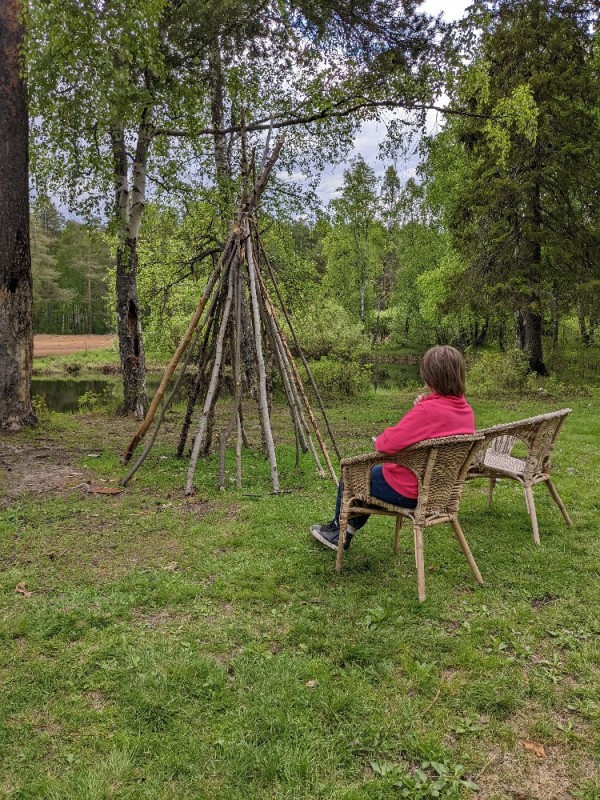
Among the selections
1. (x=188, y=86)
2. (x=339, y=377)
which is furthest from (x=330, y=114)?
(x=339, y=377)

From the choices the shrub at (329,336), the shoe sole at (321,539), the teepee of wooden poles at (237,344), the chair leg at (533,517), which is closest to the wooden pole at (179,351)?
the teepee of wooden poles at (237,344)

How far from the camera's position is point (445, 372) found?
3.79m

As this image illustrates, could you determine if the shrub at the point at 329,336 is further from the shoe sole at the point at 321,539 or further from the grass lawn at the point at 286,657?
the shoe sole at the point at 321,539

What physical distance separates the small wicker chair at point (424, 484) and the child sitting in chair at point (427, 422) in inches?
2.3

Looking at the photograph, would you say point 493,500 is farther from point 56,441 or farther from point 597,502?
point 56,441

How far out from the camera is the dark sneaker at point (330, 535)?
4.31 meters

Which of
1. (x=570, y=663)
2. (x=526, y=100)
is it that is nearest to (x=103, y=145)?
(x=526, y=100)

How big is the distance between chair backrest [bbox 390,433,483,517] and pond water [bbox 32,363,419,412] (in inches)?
517

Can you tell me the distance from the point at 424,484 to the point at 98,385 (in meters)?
23.6

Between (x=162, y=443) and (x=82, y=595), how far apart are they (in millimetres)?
4978

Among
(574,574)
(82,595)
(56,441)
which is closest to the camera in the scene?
(82,595)

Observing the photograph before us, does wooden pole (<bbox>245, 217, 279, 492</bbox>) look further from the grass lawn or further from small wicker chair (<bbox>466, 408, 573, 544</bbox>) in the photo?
small wicker chair (<bbox>466, 408, 573, 544</bbox>)

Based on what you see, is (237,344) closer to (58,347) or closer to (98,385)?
(98,385)

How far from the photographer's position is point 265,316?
21.5 feet
